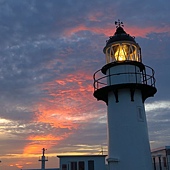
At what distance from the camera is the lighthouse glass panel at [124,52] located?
675 inches

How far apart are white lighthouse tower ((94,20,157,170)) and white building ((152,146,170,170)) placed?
0.94 m

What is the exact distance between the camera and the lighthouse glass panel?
675 inches

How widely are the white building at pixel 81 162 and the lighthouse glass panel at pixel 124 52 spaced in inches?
375

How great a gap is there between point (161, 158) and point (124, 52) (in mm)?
6923

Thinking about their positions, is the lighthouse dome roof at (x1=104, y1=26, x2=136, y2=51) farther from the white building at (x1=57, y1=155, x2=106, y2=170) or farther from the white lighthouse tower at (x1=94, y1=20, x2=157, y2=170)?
the white building at (x1=57, y1=155, x2=106, y2=170)

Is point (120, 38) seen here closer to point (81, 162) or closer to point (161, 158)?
point (161, 158)

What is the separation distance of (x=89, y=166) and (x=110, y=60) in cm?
993

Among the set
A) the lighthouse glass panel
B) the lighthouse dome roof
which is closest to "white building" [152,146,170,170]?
the lighthouse glass panel

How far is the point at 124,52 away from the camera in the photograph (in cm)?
1725

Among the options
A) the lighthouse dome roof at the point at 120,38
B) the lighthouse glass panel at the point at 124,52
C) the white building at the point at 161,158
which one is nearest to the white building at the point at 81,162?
the white building at the point at 161,158

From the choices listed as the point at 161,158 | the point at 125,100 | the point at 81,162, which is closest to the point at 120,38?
the point at 125,100

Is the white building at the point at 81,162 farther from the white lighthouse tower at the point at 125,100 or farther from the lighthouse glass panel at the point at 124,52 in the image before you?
the lighthouse glass panel at the point at 124,52

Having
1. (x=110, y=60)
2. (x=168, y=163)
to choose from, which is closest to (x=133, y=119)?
(x=168, y=163)

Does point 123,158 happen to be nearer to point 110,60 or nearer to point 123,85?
point 123,85
